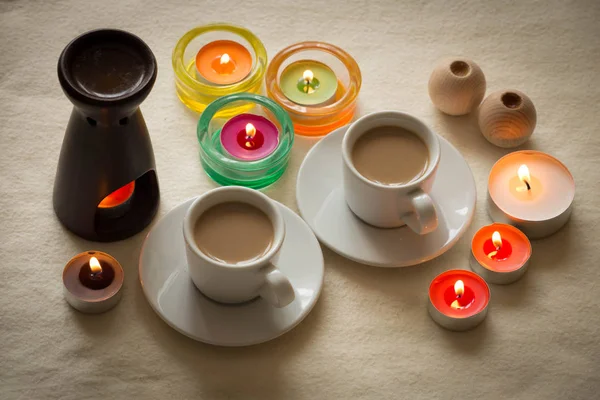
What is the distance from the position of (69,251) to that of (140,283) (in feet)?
0.39

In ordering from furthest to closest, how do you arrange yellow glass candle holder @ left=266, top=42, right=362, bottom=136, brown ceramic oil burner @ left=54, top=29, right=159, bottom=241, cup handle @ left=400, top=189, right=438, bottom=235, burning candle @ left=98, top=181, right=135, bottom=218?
yellow glass candle holder @ left=266, top=42, right=362, bottom=136
burning candle @ left=98, top=181, right=135, bottom=218
cup handle @ left=400, top=189, right=438, bottom=235
brown ceramic oil burner @ left=54, top=29, right=159, bottom=241

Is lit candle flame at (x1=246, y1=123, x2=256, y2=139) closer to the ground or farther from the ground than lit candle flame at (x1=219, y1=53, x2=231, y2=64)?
Answer: closer to the ground

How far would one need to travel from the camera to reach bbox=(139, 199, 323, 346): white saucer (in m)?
1.24

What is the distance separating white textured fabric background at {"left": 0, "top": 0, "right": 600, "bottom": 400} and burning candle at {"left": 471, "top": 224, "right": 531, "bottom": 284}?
3cm

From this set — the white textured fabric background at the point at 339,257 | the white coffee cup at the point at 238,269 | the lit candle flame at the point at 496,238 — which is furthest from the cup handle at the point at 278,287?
the lit candle flame at the point at 496,238

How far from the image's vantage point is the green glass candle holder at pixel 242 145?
4.52 ft

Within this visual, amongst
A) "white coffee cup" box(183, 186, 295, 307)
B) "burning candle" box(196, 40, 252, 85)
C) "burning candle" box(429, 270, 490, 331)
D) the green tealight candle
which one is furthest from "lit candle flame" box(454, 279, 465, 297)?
"burning candle" box(196, 40, 252, 85)

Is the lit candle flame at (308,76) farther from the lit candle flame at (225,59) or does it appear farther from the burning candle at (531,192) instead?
the burning candle at (531,192)

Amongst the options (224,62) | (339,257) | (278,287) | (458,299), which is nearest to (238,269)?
(278,287)

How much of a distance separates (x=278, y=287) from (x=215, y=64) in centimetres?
47

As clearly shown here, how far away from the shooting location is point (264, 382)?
1242mm

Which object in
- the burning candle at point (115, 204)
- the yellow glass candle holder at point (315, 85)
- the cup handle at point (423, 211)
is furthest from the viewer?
the yellow glass candle holder at point (315, 85)

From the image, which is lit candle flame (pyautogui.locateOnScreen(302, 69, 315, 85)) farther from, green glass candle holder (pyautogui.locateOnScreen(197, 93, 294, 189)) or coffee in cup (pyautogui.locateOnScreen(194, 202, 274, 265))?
coffee in cup (pyautogui.locateOnScreen(194, 202, 274, 265))

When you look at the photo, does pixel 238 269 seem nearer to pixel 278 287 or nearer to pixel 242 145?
pixel 278 287
